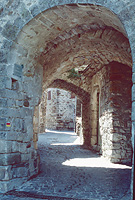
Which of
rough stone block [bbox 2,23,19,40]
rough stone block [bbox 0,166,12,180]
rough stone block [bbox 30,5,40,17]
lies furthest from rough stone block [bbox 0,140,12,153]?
rough stone block [bbox 30,5,40,17]

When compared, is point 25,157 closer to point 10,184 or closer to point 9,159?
point 9,159

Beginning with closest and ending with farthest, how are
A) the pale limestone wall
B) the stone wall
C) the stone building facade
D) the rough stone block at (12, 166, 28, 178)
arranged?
the stone building facade, the rough stone block at (12, 166, 28, 178), the stone wall, the pale limestone wall

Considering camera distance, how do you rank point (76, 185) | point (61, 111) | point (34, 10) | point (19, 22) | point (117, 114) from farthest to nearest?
point (61, 111) → point (117, 114) → point (76, 185) → point (19, 22) → point (34, 10)

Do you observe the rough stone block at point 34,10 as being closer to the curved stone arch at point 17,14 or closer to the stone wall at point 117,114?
the curved stone arch at point 17,14

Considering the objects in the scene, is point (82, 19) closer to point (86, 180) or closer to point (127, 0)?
point (127, 0)

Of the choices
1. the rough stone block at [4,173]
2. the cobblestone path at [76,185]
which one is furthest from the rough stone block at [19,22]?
the cobblestone path at [76,185]

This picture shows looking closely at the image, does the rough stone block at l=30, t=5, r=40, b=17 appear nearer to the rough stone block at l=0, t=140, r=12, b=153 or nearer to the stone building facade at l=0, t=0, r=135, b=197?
the stone building facade at l=0, t=0, r=135, b=197

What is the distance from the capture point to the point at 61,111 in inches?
723

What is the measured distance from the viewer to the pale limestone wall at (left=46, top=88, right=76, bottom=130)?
18.1 meters

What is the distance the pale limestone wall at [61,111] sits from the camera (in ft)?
59.5

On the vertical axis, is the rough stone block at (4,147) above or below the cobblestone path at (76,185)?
above

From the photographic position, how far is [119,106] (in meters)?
5.64

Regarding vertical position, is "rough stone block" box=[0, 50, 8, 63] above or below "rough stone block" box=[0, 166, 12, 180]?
above

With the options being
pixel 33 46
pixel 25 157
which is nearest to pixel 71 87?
pixel 33 46
